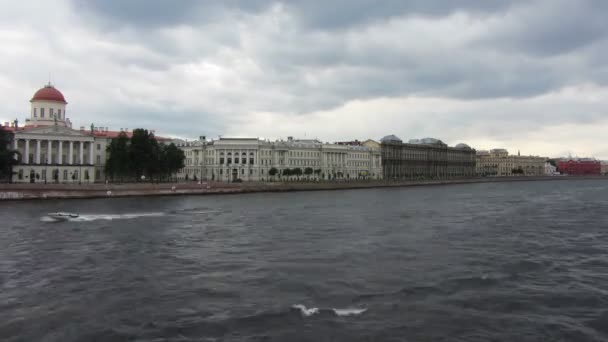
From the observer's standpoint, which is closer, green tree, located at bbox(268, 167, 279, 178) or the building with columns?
the building with columns

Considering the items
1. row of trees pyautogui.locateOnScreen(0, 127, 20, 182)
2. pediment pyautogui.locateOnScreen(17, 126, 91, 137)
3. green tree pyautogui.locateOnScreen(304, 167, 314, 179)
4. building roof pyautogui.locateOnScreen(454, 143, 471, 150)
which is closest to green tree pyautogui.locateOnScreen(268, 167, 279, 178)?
green tree pyautogui.locateOnScreen(304, 167, 314, 179)

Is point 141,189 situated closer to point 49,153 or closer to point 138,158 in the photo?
point 138,158

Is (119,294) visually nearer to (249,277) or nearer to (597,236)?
(249,277)

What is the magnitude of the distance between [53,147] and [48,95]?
8151 mm

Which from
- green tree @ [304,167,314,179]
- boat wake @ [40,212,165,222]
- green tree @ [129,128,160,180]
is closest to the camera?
boat wake @ [40,212,165,222]

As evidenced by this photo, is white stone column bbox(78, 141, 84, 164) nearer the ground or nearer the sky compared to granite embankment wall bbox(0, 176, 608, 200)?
nearer the sky

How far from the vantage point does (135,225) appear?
2555 cm

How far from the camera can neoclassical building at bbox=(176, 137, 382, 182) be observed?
277 feet

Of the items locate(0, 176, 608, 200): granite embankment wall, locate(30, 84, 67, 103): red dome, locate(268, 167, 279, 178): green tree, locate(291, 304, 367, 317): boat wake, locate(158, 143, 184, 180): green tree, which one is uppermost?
locate(30, 84, 67, 103): red dome

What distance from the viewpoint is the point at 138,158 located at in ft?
193

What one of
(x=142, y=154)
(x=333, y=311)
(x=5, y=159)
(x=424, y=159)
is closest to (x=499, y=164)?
(x=424, y=159)

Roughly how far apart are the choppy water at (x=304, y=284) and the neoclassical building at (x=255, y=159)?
2371 inches

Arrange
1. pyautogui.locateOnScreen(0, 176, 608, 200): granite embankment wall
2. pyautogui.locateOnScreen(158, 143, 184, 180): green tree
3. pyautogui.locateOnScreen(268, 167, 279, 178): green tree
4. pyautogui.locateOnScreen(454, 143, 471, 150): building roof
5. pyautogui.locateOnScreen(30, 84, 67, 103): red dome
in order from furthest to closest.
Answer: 1. pyautogui.locateOnScreen(454, 143, 471, 150): building roof
2. pyautogui.locateOnScreen(268, 167, 279, 178): green tree
3. pyautogui.locateOnScreen(30, 84, 67, 103): red dome
4. pyautogui.locateOnScreen(158, 143, 184, 180): green tree
5. pyautogui.locateOnScreen(0, 176, 608, 200): granite embankment wall

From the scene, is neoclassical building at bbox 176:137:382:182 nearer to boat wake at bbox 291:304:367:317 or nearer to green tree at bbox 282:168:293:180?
green tree at bbox 282:168:293:180
